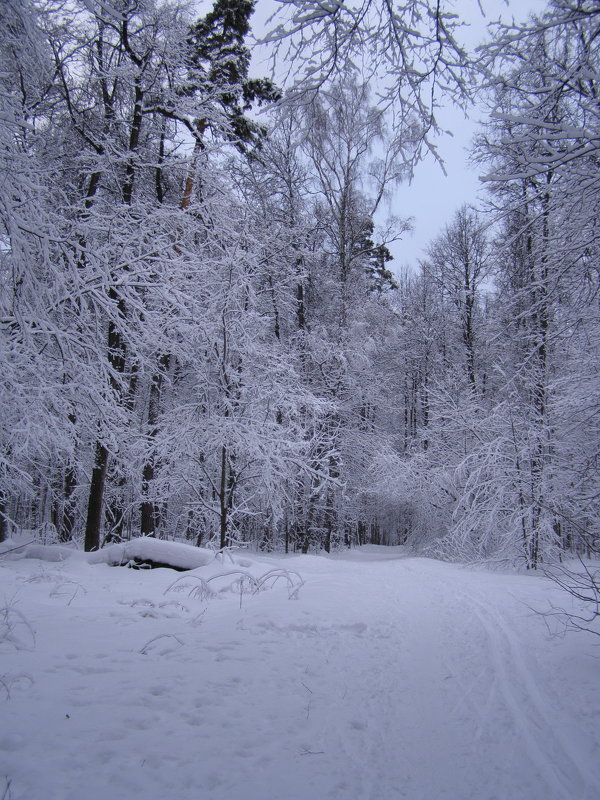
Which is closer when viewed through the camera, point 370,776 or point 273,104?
point 370,776

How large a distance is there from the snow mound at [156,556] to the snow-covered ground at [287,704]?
7.41 feet

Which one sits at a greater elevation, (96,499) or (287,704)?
(96,499)

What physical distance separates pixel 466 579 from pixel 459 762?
6.86 metres

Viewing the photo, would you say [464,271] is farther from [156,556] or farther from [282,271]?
[156,556]

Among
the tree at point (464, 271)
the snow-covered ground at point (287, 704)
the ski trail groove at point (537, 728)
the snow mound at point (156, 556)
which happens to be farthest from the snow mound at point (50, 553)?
the tree at point (464, 271)

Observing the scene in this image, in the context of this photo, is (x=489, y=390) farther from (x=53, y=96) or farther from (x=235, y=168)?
(x=53, y=96)

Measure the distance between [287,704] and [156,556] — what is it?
5135 mm

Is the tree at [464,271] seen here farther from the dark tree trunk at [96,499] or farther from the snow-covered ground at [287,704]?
the snow-covered ground at [287,704]

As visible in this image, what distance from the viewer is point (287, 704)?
109 inches

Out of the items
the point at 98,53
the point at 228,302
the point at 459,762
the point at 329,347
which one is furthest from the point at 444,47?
the point at 329,347

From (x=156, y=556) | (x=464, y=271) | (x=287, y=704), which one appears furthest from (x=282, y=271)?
(x=287, y=704)

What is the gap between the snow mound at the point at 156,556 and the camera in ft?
23.9

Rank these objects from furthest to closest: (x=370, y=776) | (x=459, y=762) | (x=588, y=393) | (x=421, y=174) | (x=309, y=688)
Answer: (x=588, y=393) < (x=421, y=174) < (x=309, y=688) < (x=459, y=762) < (x=370, y=776)

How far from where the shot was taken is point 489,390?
1922 centimetres
